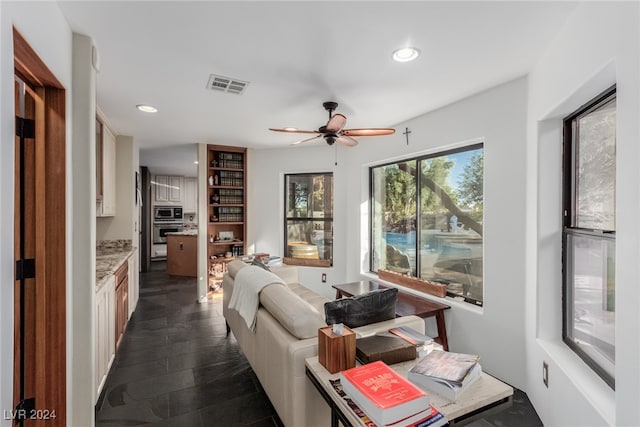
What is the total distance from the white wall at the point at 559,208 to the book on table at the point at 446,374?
539 mm

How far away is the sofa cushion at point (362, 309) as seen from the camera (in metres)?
1.95

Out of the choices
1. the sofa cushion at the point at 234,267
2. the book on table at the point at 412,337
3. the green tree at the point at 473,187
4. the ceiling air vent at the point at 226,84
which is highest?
the ceiling air vent at the point at 226,84

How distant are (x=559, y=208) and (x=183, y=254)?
6414 millimetres

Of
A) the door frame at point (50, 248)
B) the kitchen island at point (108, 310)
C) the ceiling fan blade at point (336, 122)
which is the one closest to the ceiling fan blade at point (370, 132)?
the ceiling fan blade at point (336, 122)

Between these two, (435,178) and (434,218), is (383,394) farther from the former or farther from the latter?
(435,178)

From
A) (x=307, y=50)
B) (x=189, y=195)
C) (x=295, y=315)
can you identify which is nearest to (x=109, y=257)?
(x=295, y=315)

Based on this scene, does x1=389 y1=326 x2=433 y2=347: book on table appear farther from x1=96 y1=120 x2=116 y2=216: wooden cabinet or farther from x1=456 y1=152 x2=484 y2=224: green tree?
x1=96 y1=120 x2=116 y2=216: wooden cabinet

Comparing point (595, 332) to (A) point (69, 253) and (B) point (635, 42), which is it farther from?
(A) point (69, 253)

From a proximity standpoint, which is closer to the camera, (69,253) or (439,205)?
(69,253)

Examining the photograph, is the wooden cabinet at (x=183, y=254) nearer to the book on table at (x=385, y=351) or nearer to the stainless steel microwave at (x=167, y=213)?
the stainless steel microwave at (x=167, y=213)

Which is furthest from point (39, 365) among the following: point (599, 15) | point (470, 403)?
point (599, 15)

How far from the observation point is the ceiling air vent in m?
2.40

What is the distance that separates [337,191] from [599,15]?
3567 millimetres

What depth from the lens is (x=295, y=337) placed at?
6.02 feet
